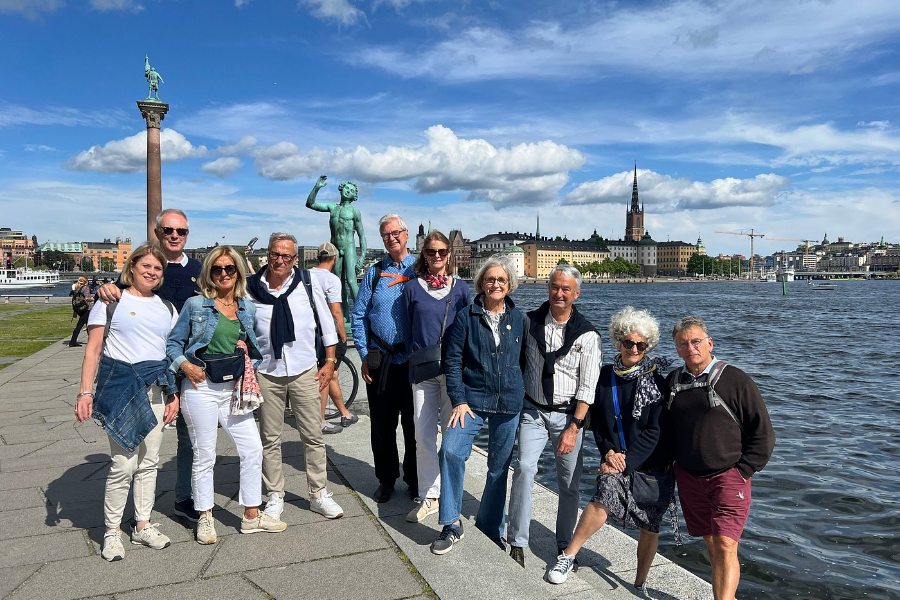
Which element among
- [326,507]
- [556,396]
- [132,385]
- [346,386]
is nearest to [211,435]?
[132,385]

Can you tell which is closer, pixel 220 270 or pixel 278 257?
pixel 220 270

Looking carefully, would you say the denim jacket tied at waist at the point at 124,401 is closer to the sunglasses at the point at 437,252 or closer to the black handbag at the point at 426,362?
the black handbag at the point at 426,362

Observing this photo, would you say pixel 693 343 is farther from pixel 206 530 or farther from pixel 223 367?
pixel 206 530

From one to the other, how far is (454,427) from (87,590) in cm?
210

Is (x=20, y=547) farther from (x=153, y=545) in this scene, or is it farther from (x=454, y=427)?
(x=454, y=427)

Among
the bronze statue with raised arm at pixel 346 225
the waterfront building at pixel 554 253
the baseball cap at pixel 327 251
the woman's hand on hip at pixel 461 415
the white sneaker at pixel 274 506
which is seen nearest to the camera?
the woman's hand on hip at pixel 461 415

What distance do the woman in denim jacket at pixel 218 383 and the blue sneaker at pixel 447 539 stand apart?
1001 millimetres

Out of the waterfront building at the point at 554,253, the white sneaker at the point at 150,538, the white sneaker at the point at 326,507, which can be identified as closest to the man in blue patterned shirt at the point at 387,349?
the white sneaker at the point at 326,507

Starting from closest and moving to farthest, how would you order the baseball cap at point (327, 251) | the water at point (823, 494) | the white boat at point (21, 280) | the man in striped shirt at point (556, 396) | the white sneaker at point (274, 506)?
1. the man in striped shirt at point (556, 396)
2. the white sneaker at point (274, 506)
3. the water at point (823, 494)
4. the baseball cap at point (327, 251)
5. the white boat at point (21, 280)

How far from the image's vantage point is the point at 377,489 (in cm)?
491

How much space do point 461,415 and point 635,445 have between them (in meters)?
1.02

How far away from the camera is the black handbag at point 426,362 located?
4234 millimetres

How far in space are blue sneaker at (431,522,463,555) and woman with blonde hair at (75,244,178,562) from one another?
159 centimetres

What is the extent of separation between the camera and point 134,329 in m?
3.77
